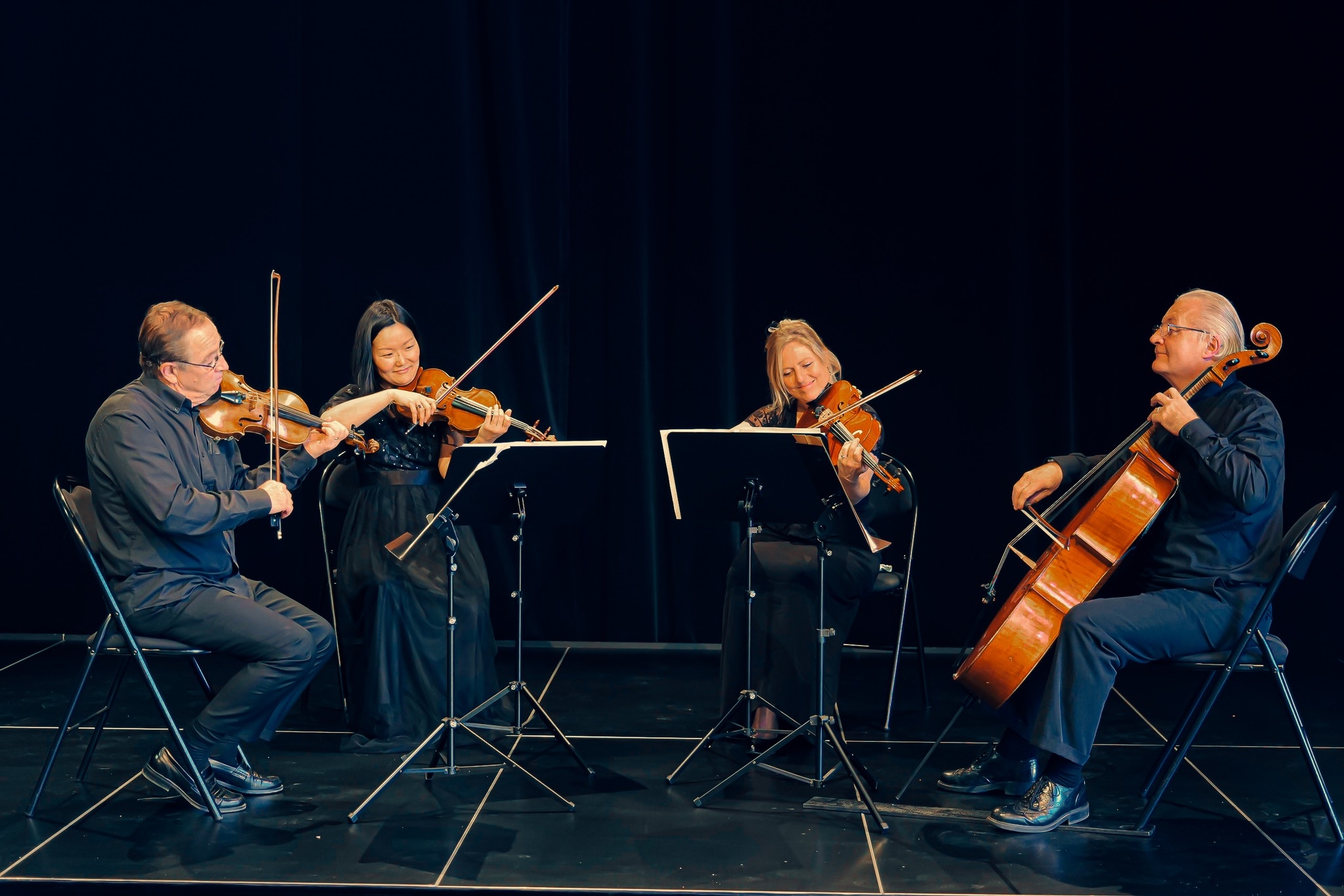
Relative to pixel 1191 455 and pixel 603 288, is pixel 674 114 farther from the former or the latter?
pixel 1191 455

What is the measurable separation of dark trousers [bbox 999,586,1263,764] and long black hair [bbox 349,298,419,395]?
83.4 inches

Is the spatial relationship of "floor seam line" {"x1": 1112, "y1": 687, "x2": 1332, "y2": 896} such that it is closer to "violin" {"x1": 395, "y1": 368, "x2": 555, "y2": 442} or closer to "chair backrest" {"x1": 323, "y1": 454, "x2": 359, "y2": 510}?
"violin" {"x1": 395, "y1": 368, "x2": 555, "y2": 442}

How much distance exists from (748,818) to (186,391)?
176 centimetres

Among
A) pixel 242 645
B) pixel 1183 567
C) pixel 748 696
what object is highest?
pixel 1183 567

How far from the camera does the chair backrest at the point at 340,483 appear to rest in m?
4.01

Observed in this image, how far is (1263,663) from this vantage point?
3000 millimetres

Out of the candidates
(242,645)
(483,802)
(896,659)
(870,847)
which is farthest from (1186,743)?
(242,645)

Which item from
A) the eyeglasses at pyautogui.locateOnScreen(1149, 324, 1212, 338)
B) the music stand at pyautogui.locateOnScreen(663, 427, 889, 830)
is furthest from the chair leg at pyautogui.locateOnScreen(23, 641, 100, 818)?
the eyeglasses at pyautogui.locateOnScreen(1149, 324, 1212, 338)

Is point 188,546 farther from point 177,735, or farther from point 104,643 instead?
point 177,735

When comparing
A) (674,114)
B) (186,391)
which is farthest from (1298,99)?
(186,391)

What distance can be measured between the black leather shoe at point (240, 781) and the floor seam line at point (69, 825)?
264mm

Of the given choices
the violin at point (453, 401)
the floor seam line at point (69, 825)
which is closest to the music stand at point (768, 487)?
the violin at point (453, 401)

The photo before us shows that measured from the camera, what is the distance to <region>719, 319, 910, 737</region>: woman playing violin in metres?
3.70

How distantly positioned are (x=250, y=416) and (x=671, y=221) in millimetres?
2038
